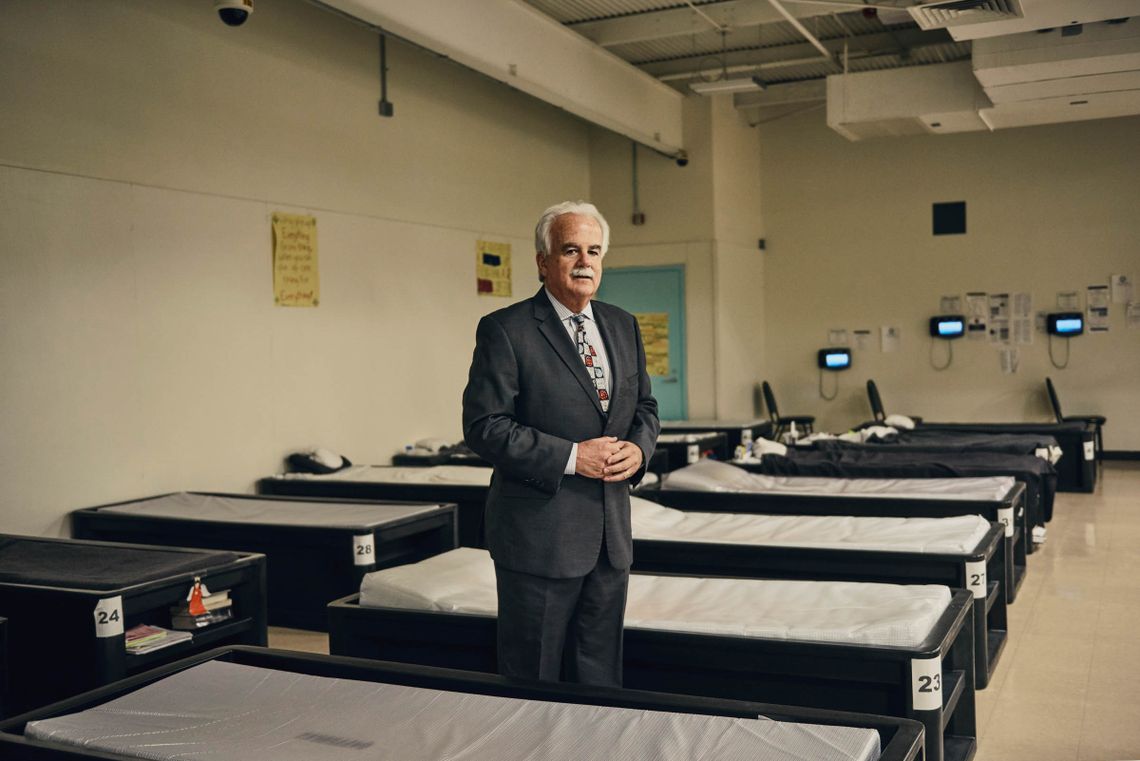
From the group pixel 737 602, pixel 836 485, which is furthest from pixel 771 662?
pixel 836 485

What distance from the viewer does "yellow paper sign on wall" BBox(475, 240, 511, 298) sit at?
8.21 m

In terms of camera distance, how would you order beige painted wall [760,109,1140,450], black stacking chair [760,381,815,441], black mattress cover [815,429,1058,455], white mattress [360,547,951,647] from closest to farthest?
white mattress [360,547,951,647] → black mattress cover [815,429,1058,455] → beige painted wall [760,109,1140,450] → black stacking chair [760,381,815,441]

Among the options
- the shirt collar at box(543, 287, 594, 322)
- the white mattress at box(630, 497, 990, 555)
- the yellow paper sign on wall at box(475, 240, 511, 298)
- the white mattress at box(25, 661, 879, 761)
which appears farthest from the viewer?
the yellow paper sign on wall at box(475, 240, 511, 298)

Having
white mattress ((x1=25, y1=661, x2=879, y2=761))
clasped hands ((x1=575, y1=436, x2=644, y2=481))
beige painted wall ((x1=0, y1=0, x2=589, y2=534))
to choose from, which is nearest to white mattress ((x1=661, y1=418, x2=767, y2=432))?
beige painted wall ((x1=0, y1=0, x2=589, y2=534))

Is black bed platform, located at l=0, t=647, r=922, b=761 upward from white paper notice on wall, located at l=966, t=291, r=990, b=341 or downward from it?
downward

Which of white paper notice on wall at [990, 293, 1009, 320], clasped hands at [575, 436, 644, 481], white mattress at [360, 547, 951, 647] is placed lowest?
white mattress at [360, 547, 951, 647]

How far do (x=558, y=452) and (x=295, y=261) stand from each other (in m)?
4.55

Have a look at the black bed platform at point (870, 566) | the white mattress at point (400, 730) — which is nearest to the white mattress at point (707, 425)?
the black bed platform at point (870, 566)

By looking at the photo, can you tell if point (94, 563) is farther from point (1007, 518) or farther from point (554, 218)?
point (1007, 518)

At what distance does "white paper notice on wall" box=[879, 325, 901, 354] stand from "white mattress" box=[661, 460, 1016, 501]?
483cm

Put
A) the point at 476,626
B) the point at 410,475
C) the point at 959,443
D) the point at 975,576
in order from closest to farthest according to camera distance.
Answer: the point at 476,626
the point at 975,576
the point at 410,475
the point at 959,443

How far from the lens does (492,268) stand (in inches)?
330

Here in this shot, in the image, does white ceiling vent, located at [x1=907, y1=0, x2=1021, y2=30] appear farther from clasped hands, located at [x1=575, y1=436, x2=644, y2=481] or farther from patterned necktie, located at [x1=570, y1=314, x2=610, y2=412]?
clasped hands, located at [x1=575, y1=436, x2=644, y2=481]

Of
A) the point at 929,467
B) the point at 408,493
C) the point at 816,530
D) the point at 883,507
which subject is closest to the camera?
the point at 816,530
